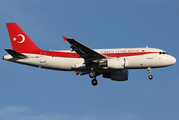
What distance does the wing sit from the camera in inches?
1578

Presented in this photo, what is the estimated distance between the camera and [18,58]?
45844 millimetres

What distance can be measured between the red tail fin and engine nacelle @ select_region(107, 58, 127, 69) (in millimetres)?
11301

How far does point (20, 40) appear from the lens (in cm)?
4816

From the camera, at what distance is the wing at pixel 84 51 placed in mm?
40088

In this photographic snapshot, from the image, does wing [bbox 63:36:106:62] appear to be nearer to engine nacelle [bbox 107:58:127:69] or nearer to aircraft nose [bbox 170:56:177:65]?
engine nacelle [bbox 107:58:127:69]

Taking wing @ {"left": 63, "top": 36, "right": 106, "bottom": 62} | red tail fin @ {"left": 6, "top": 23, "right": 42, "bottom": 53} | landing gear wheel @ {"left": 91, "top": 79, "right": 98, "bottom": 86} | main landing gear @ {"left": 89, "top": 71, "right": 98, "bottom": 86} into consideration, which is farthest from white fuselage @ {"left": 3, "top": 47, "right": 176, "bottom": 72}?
landing gear wheel @ {"left": 91, "top": 79, "right": 98, "bottom": 86}

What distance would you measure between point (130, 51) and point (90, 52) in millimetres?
6434

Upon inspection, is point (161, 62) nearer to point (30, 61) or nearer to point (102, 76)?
point (102, 76)

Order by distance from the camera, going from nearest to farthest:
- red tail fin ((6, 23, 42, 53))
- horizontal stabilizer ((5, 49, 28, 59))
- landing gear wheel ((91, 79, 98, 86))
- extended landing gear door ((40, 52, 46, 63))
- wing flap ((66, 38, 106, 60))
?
wing flap ((66, 38, 106, 60)), horizontal stabilizer ((5, 49, 28, 59)), extended landing gear door ((40, 52, 46, 63)), landing gear wheel ((91, 79, 98, 86)), red tail fin ((6, 23, 42, 53))

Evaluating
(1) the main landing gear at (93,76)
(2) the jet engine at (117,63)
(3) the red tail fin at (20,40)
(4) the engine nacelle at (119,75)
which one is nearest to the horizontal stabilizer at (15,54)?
(3) the red tail fin at (20,40)

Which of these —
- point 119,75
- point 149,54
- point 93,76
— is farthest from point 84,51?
point 149,54

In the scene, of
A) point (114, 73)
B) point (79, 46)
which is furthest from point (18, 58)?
point (114, 73)

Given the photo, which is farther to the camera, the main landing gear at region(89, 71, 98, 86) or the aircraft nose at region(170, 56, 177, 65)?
the aircraft nose at region(170, 56, 177, 65)

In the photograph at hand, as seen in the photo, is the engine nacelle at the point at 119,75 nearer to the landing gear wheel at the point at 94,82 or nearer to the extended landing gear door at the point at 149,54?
the landing gear wheel at the point at 94,82
